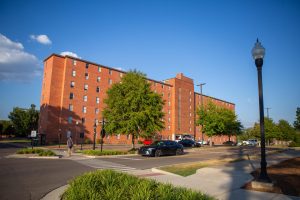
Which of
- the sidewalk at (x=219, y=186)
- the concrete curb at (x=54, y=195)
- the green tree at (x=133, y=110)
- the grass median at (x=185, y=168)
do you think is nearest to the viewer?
the concrete curb at (x=54, y=195)

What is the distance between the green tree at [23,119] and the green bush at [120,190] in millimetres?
82884

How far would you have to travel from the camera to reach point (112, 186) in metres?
6.43

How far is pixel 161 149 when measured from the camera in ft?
75.4

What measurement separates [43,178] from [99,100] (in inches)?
2093

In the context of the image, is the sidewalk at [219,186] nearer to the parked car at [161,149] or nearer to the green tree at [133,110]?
the parked car at [161,149]

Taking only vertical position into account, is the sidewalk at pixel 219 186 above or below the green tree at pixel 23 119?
below

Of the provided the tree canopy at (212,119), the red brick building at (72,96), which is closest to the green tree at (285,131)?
the red brick building at (72,96)

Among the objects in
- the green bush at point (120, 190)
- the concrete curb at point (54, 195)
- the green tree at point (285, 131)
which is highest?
the green tree at point (285, 131)

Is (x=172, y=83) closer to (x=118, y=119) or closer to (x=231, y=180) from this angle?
(x=118, y=119)

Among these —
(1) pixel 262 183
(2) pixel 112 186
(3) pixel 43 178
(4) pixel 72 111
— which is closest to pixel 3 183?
(3) pixel 43 178

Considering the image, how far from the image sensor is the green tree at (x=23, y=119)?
266ft

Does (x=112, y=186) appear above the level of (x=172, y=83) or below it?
below

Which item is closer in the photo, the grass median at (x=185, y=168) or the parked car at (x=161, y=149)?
the grass median at (x=185, y=168)

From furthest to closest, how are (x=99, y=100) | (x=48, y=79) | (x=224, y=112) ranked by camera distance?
(x=99, y=100), (x=48, y=79), (x=224, y=112)
